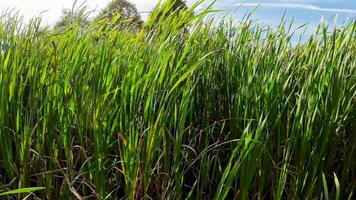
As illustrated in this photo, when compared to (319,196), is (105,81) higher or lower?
higher

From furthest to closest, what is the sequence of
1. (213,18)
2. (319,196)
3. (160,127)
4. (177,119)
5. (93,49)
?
(213,18)
(93,49)
(319,196)
(177,119)
(160,127)

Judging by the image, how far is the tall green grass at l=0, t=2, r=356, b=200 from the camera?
1.69m

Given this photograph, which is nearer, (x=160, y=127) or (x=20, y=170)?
(x=160, y=127)

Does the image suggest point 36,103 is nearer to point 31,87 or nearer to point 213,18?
point 31,87

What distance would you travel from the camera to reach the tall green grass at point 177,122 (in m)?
1.69

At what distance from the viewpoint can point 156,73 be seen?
70.4 inches

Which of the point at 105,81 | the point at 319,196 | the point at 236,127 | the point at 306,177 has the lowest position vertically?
the point at 319,196

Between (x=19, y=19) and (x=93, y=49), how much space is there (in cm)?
54

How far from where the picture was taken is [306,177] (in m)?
1.72

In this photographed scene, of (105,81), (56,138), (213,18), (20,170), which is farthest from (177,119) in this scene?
(213,18)

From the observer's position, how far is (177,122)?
1.80 meters

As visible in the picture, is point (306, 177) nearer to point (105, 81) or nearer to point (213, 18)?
point (105, 81)

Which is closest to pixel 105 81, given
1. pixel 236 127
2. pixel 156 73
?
pixel 156 73

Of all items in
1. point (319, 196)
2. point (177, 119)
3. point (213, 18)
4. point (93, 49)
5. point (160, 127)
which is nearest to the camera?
point (160, 127)
